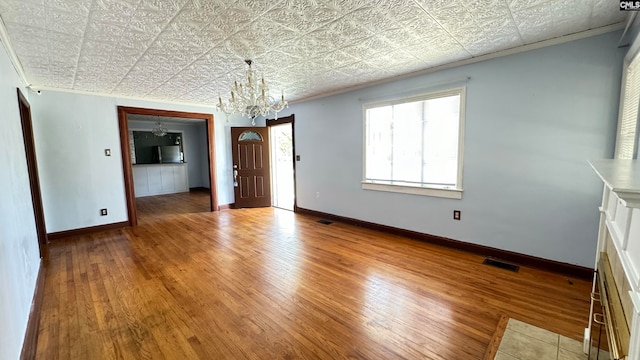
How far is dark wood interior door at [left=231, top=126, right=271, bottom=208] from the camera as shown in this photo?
20.2 feet

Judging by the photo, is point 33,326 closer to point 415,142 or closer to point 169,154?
point 415,142

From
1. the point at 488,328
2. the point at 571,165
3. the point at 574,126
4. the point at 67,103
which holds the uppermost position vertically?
the point at 67,103

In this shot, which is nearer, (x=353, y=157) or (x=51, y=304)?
(x=51, y=304)

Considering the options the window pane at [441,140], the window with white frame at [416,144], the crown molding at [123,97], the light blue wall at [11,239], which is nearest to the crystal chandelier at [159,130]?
the crown molding at [123,97]

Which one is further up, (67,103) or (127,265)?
(67,103)

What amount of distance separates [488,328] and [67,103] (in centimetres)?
620

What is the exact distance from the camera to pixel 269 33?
235 cm

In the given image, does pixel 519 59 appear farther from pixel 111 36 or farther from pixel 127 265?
pixel 127 265

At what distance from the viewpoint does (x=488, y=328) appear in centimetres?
196

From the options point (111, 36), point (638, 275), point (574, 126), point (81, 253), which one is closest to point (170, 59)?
point (111, 36)

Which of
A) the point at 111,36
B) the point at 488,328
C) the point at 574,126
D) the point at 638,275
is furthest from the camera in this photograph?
the point at 574,126

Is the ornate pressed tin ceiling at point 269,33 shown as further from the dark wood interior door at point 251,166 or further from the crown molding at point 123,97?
the dark wood interior door at point 251,166

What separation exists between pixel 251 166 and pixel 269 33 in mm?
4221

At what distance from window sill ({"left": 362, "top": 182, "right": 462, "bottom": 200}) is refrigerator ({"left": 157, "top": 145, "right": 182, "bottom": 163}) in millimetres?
7435
